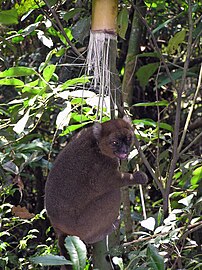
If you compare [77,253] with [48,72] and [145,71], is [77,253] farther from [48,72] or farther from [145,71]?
[145,71]

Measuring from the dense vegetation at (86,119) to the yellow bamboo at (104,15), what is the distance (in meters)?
0.22

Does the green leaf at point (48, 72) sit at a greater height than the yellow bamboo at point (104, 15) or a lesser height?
lesser

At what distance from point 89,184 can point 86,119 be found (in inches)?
11.8

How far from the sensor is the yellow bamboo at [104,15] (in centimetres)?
202

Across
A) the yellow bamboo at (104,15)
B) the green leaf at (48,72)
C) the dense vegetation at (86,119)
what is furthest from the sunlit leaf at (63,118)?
the yellow bamboo at (104,15)

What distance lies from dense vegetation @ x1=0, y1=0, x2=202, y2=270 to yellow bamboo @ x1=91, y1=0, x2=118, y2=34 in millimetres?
222

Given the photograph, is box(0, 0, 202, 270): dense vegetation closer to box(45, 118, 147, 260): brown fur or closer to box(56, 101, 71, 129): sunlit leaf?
box(56, 101, 71, 129): sunlit leaf

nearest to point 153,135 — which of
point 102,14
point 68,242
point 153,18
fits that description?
point 102,14

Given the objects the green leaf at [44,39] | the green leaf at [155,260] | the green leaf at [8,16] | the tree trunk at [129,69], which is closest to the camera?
the green leaf at [155,260]

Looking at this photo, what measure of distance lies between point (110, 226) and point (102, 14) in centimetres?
96

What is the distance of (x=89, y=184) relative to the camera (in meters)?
2.62

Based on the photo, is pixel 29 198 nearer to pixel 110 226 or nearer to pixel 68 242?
pixel 110 226

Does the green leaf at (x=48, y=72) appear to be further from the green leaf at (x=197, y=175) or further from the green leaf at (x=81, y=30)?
the green leaf at (x=197, y=175)

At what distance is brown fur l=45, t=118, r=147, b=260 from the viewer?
252 cm
